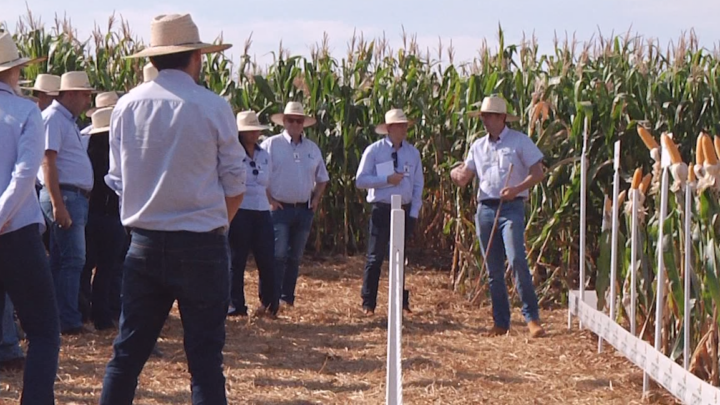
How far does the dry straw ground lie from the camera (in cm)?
702

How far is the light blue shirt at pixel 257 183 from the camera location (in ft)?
32.1

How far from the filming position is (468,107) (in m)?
11.8

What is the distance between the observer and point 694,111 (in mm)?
11492

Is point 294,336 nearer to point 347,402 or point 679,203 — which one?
point 347,402

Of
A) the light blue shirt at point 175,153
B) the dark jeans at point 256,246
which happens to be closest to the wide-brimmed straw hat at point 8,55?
the light blue shirt at point 175,153

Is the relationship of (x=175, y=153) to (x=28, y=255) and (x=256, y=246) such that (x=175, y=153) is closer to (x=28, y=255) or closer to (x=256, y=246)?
(x=28, y=255)

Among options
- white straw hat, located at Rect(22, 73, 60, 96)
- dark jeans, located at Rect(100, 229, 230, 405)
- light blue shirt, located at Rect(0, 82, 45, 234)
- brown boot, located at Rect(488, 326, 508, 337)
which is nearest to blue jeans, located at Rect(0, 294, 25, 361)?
light blue shirt, located at Rect(0, 82, 45, 234)

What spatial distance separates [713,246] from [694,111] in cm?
579

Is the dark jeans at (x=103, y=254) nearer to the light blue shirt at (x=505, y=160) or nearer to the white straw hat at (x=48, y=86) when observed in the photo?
the white straw hat at (x=48, y=86)

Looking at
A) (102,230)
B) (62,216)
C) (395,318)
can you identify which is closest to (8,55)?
(395,318)

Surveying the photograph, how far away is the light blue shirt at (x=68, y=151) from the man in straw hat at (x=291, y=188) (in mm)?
2332

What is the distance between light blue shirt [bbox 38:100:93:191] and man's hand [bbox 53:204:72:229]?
24 centimetres

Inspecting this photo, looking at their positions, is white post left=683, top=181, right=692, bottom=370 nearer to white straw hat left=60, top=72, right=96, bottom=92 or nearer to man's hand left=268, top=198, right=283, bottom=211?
white straw hat left=60, top=72, right=96, bottom=92

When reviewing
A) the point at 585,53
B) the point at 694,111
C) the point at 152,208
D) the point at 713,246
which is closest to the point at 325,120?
the point at 585,53
